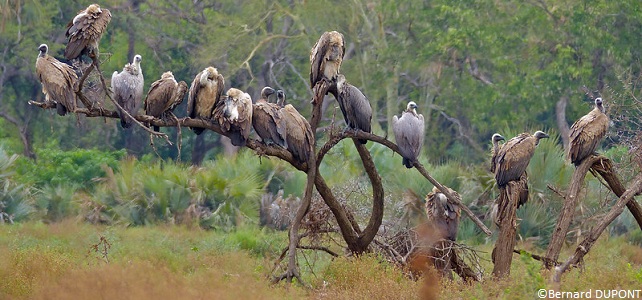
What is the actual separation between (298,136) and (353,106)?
822 millimetres

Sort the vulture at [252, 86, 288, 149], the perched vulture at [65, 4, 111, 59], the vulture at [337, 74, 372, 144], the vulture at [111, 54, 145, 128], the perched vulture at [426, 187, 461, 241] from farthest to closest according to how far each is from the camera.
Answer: the perched vulture at [426, 187, 461, 241] < the vulture at [337, 74, 372, 144] < the vulture at [111, 54, 145, 128] < the vulture at [252, 86, 288, 149] < the perched vulture at [65, 4, 111, 59]

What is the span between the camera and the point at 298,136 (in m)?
11.2

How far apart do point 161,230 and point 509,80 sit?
545 inches

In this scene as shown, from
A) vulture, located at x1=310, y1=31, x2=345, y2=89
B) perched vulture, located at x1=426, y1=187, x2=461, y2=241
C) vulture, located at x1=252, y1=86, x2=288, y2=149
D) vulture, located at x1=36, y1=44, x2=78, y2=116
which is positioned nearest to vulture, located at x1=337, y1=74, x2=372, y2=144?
vulture, located at x1=310, y1=31, x2=345, y2=89

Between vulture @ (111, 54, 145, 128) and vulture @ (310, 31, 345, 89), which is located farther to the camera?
vulture @ (310, 31, 345, 89)

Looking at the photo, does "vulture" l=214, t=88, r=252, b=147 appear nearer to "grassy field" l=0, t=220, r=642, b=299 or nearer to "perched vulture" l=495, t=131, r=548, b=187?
"grassy field" l=0, t=220, r=642, b=299

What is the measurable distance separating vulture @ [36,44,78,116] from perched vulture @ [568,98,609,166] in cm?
495

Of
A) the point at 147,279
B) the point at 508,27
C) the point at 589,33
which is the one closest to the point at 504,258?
the point at 147,279

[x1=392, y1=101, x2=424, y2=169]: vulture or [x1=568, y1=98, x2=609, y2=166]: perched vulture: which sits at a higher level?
[x1=568, y1=98, x2=609, y2=166]: perched vulture

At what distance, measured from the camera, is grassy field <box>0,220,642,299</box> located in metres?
9.31

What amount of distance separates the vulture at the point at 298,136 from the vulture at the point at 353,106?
0.54 m

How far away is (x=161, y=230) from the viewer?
61.6 feet

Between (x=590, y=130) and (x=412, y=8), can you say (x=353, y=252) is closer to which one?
(x=590, y=130)

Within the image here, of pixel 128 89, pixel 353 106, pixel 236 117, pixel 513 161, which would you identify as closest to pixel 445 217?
pixel 513 161
